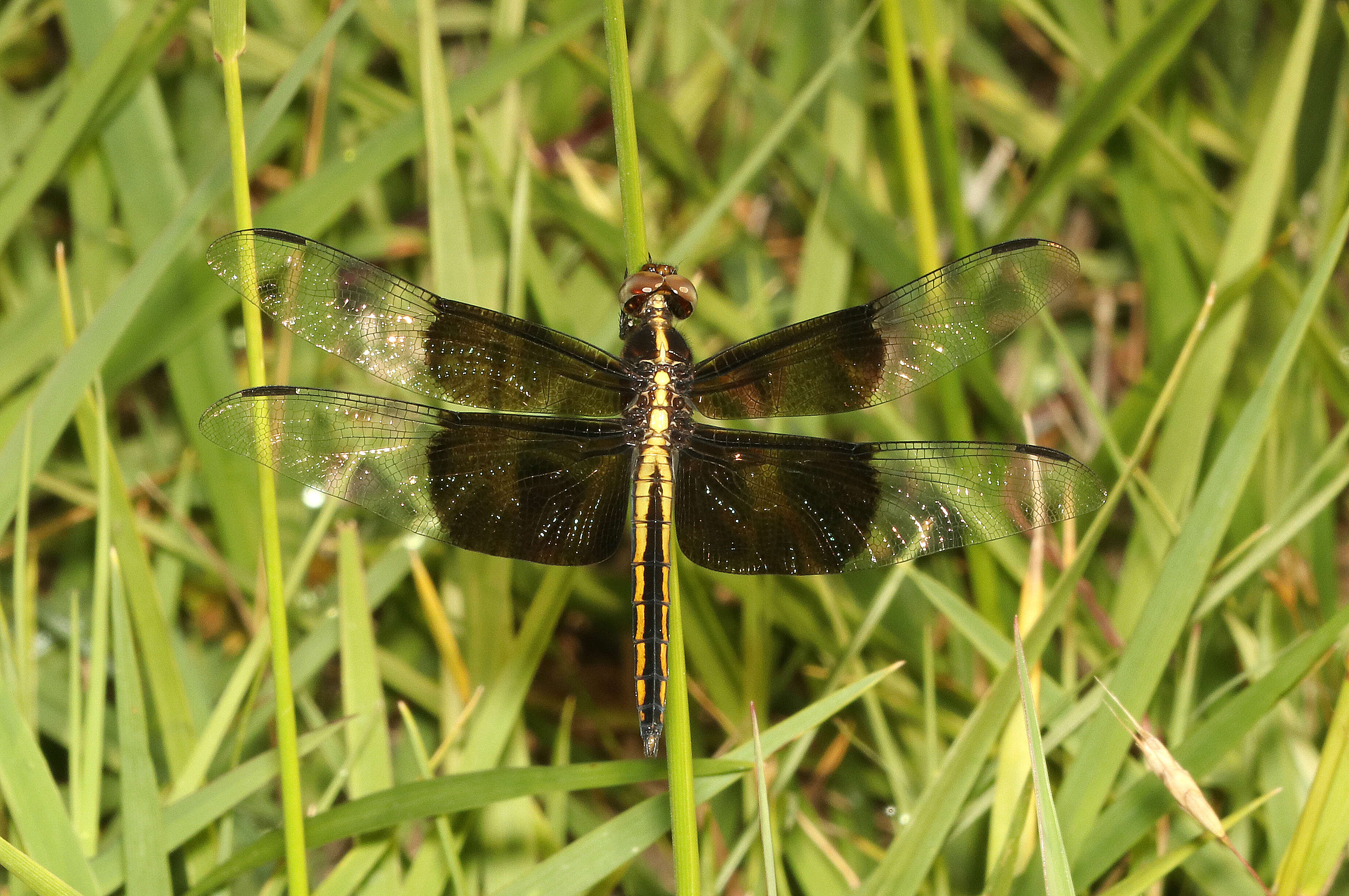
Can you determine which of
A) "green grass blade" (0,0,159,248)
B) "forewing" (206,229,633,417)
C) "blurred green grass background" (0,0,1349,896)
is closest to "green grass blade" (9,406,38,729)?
"blurred green grass background" (0,0,1349,896)

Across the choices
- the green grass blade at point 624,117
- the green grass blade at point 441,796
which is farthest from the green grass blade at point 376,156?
the green grass blade at point 441,796

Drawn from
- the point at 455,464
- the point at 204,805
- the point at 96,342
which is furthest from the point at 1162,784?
the point at 96,342

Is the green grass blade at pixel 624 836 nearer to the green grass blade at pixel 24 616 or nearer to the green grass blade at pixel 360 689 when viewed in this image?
the green grass blade at pixel 360 689

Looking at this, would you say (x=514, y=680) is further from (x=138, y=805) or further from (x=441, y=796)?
(x=138, y=805)

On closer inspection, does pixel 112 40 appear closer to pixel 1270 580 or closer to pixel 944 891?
pixel 944 891

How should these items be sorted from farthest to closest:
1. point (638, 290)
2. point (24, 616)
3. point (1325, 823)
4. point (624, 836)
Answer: point (24, 616) → point (638, 290) → point (624, 836) → point (1325, 823)

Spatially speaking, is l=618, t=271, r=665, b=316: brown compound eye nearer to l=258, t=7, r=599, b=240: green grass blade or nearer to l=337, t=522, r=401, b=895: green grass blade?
l=337, t=522, r=401, b=895: green grass blade
